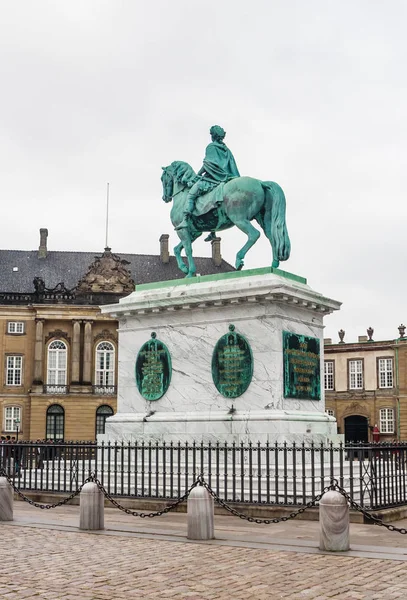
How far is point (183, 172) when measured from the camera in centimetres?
1783

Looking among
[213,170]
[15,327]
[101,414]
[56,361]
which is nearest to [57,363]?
[56,361]

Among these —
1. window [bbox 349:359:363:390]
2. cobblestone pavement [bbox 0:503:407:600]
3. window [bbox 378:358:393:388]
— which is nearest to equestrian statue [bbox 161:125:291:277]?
cobblestone pavement [bbox 0:503:407:600]

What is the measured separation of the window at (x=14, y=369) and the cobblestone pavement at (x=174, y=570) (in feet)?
182

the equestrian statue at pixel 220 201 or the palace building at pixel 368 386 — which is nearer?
the equestrian statue at pixel 220 201

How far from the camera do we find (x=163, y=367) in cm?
1642

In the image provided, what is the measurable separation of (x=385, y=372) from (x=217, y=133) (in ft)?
162

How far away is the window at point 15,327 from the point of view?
65.1 m

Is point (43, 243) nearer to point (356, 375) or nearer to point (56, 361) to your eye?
point (56, 361)

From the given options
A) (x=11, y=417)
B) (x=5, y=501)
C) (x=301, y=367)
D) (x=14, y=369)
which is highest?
(x=14, y=369)

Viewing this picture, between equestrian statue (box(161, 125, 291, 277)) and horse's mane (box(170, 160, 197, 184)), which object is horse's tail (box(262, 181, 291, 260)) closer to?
equestrian statue (box(161, 125, 291, 277))

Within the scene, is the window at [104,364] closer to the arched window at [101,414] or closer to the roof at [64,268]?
the arched window at [101,414]

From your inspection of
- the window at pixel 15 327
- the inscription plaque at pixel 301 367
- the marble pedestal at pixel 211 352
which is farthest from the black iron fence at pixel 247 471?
the window at pixel 15 327

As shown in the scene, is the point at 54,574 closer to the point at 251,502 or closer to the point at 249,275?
the point at 251,502

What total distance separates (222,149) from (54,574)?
11369 millimetres
